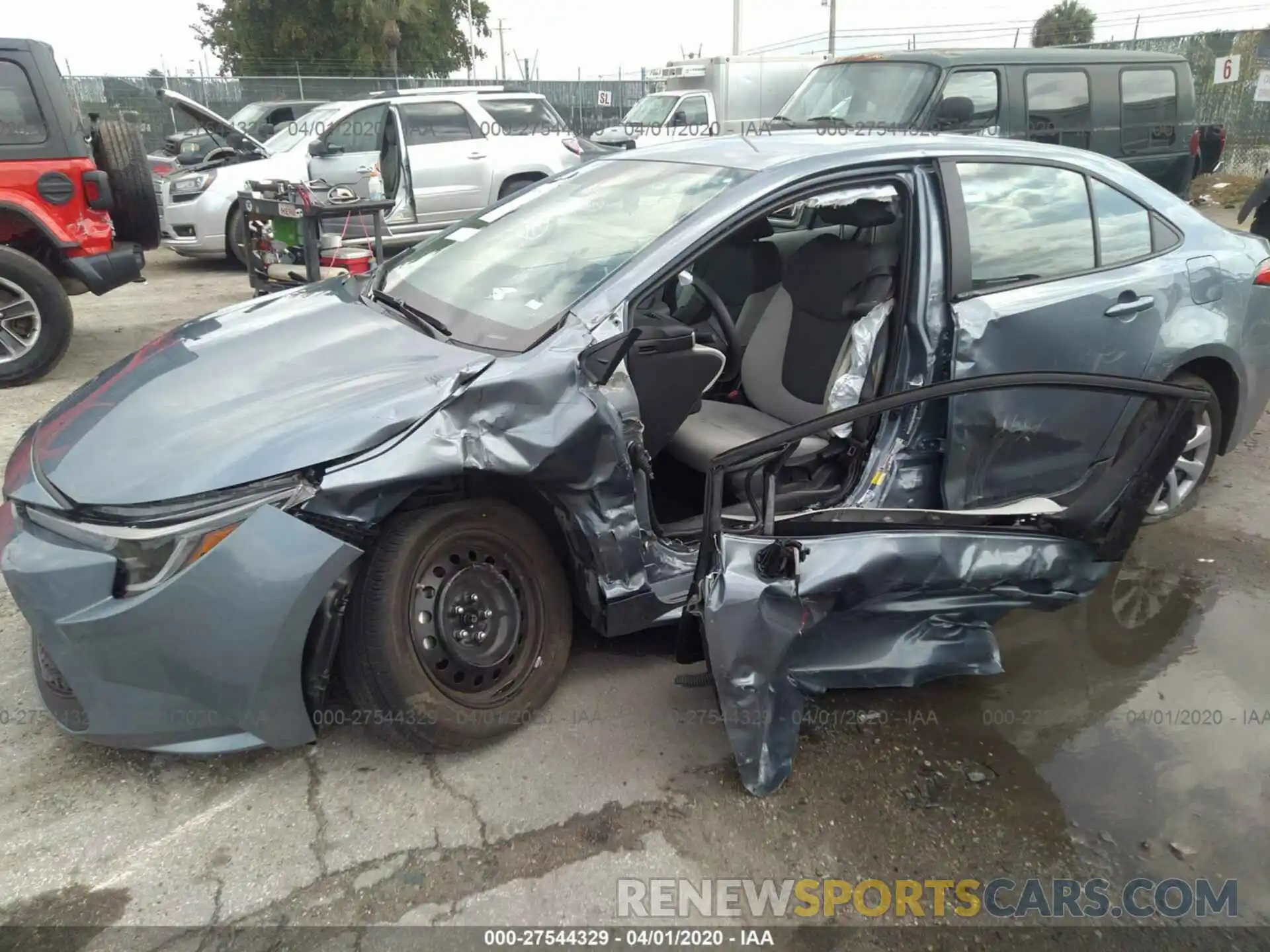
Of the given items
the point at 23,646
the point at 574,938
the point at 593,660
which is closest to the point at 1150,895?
the point at 574,938

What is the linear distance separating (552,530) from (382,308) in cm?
100

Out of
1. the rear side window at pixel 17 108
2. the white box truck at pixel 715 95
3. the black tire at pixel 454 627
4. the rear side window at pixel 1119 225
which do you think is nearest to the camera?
the black tire at pixel 454 627

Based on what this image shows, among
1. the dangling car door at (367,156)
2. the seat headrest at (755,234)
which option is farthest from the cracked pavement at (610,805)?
the dangling car door at (367,156)

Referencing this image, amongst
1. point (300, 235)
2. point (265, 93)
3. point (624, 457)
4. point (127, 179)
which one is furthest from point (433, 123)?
point (265, 93)

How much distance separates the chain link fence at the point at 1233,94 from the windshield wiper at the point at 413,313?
1752 cm

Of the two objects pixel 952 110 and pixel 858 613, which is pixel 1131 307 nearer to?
pixel 858 613

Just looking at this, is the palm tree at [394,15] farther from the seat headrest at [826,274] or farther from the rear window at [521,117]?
the seat headrest at [826,274]

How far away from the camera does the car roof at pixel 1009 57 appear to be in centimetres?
789

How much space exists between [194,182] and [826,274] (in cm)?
844

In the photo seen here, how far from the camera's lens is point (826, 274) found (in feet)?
11.0

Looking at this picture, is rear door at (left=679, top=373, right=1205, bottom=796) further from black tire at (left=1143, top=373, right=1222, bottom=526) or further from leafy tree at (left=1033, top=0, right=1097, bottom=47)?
leafy tree at (left=1033, top=0, right=1097, bottom=47)

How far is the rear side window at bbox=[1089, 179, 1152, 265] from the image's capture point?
11.2 feet

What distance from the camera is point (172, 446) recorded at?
2289 mm

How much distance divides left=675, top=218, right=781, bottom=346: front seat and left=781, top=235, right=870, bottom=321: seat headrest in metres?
0.18
